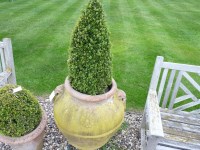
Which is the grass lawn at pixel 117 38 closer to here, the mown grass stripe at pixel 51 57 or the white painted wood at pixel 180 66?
the mown grass stripe at pixel 51 57

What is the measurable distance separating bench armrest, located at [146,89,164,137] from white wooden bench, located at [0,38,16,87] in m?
2.45

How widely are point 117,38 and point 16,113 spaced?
17.5 feet

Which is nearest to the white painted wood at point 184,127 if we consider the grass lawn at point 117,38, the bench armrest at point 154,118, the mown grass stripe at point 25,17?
the bench armrest at point 154,118

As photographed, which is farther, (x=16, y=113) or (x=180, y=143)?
(x=180, y=143)

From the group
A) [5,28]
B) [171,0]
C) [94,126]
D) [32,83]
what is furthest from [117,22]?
[94,126]

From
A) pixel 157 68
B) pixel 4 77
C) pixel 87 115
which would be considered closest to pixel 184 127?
pixel 157 68

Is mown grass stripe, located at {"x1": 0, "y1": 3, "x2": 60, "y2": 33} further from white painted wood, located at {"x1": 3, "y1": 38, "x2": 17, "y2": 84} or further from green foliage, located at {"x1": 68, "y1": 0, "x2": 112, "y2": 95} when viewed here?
green foliage, located at {"x1": 68, "y1": 0, "x2": 112, "y2": 95}

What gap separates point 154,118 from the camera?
8.42 feet

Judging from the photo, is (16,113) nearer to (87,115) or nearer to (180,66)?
(87,115)

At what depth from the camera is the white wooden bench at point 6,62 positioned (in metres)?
3.51

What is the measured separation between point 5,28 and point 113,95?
6476mm

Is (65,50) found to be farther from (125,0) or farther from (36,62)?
(125,0)

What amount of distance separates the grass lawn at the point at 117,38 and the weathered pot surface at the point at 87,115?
185 centimetres

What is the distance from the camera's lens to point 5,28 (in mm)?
7633
